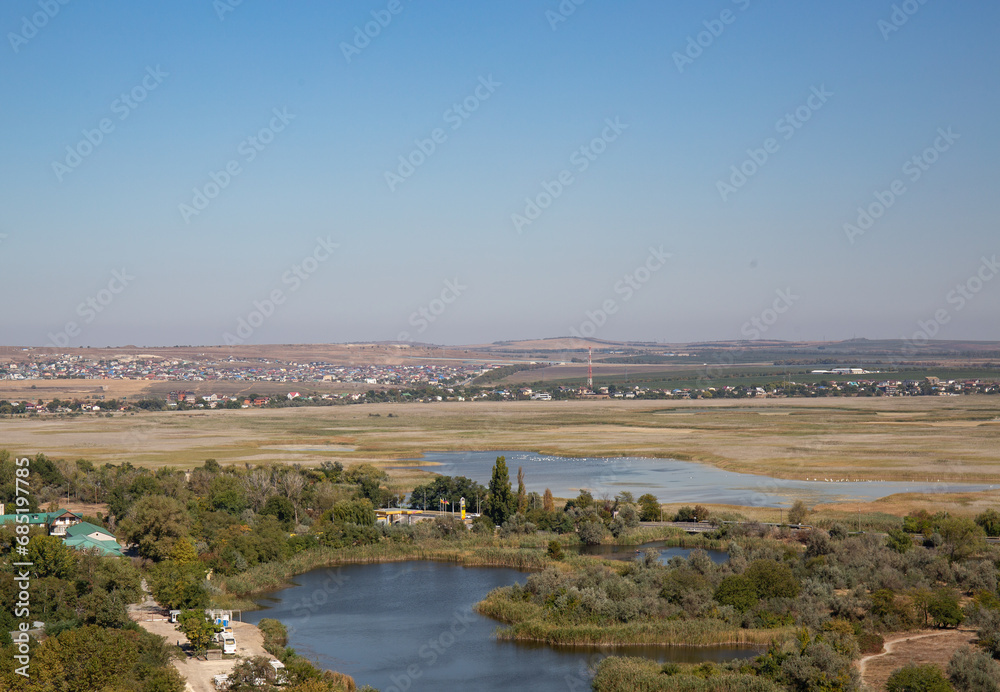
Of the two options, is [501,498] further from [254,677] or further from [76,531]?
[254,677]

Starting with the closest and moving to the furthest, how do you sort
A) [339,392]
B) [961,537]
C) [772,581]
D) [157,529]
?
1. [772,581]
2. [157,529]
3. [961,537]
4. [339,392]

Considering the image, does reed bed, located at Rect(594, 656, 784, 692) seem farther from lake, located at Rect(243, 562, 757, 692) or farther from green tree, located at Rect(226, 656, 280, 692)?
green tree, located at Rect(226, 656, 280, 692)

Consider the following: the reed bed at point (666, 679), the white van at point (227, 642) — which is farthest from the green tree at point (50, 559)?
the reed bed at point (666, 679)

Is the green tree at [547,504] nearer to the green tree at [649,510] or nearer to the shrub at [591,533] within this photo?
the shrub at [591,533]

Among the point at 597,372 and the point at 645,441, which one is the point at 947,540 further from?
the point at 597,372

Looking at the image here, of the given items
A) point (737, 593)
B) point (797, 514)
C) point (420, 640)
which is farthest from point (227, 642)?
point (797, 514)

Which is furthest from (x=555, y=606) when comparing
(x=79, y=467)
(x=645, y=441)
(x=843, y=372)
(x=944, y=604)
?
(x=843, y=372)
